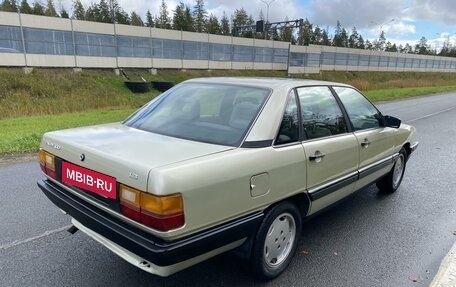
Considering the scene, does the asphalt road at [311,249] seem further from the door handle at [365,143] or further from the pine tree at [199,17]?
the pine tree at [199,17]

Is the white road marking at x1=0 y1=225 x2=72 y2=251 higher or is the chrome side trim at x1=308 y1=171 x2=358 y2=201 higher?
the chrome side trim at x1=308 y1=171 x2=358 y2=201

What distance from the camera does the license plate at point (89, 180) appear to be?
236cm

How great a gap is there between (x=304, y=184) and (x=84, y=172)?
1.77 m

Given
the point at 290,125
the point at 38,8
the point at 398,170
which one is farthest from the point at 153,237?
the point at 38,8

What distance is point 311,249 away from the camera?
11.4 ft

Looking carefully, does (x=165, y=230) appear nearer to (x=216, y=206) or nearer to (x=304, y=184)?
(x=216, y=206)

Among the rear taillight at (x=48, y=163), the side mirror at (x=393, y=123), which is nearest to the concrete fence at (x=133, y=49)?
the rear taillight at (x=48, y=163)

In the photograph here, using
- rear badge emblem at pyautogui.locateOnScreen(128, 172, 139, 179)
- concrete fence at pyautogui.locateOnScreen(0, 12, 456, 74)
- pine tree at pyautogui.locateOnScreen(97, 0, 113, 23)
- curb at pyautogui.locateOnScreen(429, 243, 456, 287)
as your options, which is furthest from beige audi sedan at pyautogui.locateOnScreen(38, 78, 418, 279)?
pine tree at pyautogui.locateOnScreen(97, 0, 113, 23)

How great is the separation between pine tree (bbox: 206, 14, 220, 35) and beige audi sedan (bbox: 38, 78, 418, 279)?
231 feet

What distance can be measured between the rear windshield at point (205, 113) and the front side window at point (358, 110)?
1271 mm

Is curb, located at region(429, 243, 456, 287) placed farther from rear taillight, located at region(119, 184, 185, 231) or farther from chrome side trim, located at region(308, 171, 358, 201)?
rear taillight, located at region(119, 184, 185, 231)

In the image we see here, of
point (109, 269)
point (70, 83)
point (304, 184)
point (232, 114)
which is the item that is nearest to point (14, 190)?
point (109, 269)

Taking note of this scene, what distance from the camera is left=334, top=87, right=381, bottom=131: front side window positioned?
3.90 meters

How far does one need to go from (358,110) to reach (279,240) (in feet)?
6.49
